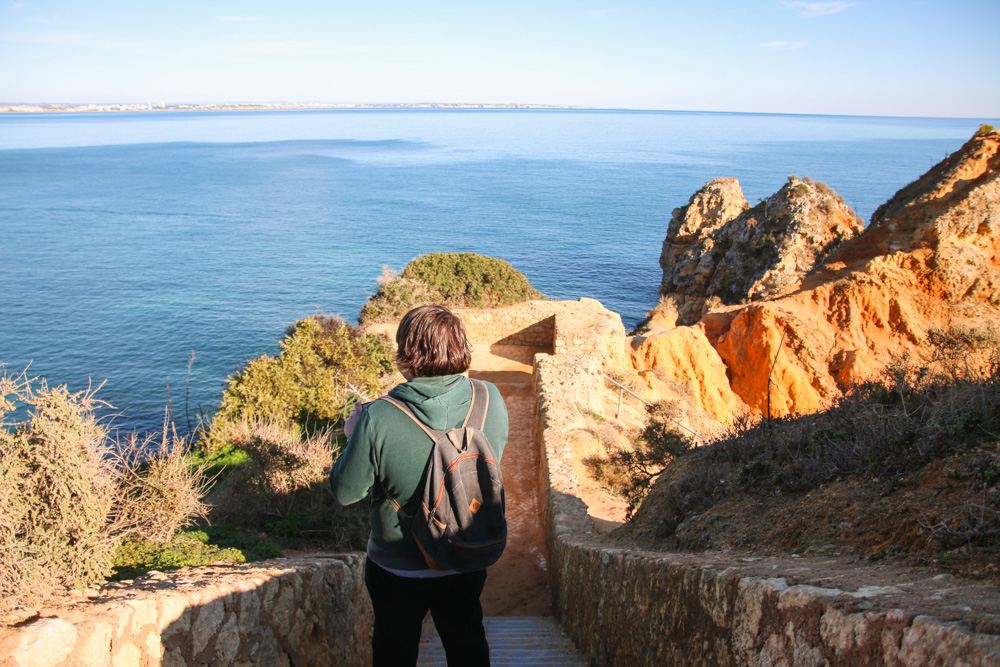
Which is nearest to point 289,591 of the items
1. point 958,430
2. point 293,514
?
point 958,430

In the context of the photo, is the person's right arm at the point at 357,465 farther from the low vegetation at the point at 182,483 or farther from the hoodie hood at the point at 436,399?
the low vegetation at the point at 182,483

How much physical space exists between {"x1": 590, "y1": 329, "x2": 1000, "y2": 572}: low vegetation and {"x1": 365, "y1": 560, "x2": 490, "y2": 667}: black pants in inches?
71.5

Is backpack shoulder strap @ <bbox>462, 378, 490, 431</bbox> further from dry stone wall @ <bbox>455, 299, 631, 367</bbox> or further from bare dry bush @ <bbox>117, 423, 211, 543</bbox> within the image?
dry stone wall @ <bbox>455, 299, 631, 367</bbox>

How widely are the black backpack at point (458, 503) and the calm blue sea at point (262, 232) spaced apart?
15573 millimetres

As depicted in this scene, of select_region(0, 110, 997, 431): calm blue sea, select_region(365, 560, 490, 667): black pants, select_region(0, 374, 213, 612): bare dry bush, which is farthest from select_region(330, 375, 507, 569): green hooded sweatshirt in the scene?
select_region(0, 110, 997, 431): calm blue sea

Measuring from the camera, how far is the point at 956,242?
17094mm

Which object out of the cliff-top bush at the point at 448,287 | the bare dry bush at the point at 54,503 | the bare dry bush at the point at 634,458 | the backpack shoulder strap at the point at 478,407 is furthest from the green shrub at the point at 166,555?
the cliff-top bush at the point at 448,287

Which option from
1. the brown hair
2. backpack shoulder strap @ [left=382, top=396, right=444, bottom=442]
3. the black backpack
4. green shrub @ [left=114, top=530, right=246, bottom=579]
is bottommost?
green shrub @ [left=114, top=530, right=246, bottom=579]

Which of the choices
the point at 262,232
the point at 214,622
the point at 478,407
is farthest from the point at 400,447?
the point at 262,232

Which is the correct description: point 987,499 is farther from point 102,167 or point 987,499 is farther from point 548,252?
point 102,167

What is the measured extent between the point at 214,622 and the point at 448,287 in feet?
61.4

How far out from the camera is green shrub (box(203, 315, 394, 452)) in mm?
12773

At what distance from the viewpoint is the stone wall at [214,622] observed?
190 centimetres

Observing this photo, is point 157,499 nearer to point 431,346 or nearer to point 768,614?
point 431,346
